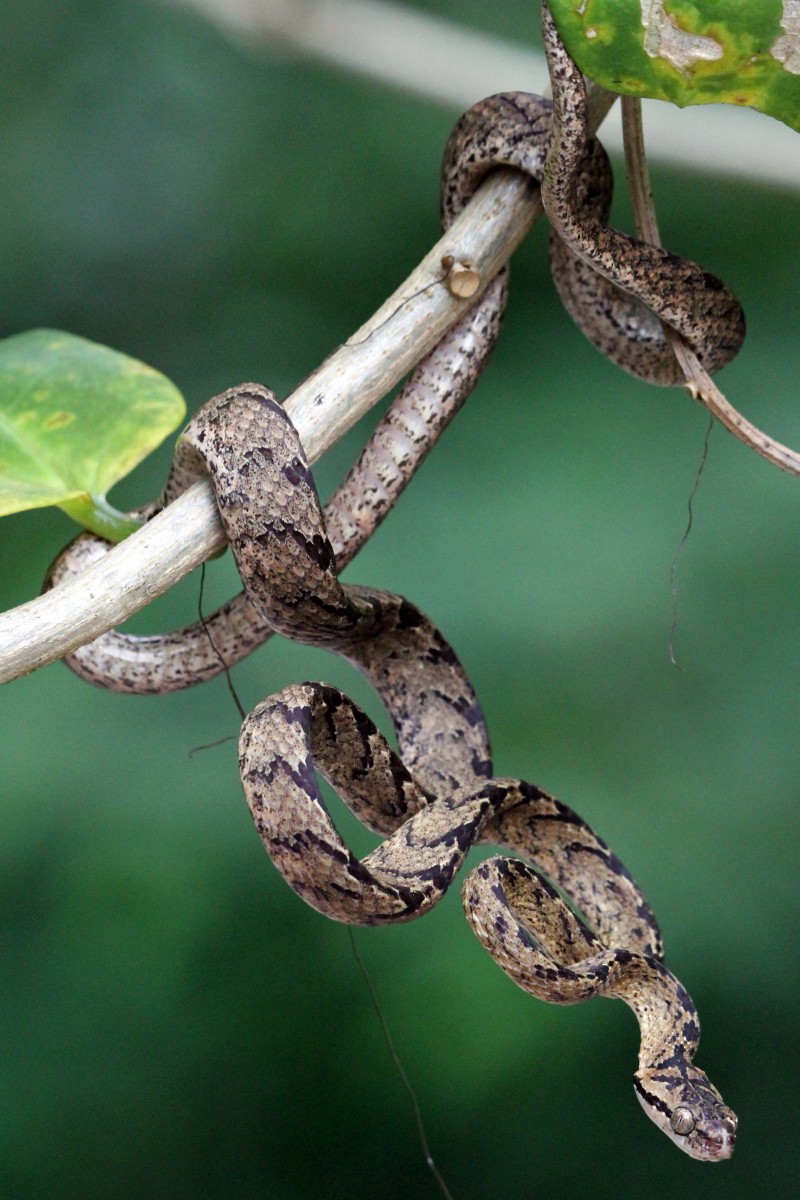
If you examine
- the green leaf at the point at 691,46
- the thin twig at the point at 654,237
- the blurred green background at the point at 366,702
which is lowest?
the blurred green background at the point at 366,702

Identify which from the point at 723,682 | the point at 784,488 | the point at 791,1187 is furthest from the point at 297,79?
the point at 791,1187

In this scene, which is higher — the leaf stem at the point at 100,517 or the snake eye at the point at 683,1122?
the leaf stem at the point at 100,517

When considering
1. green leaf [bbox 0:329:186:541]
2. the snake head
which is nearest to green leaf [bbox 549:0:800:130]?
green leaf [bbox 0:329:186:541]

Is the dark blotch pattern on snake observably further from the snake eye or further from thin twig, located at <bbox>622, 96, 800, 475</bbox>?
thin twig, located at <bbox>622, 96, 800, 475</bbox>

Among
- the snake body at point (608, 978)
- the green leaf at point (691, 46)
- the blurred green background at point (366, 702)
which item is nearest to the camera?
the green leaf at point (691, 46)

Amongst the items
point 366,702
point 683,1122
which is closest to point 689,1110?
point 683,1122

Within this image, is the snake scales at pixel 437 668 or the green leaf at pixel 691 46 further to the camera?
the snake scales at pixel 437 668

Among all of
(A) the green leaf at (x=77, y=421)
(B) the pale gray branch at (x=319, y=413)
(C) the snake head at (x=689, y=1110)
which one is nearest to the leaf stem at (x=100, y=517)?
(A) the green leaf at (x=77, y=421)

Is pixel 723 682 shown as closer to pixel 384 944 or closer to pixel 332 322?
pixel 384 944

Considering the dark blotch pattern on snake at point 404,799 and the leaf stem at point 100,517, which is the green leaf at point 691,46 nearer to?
the dark blotch pattern on snake at point 404,799

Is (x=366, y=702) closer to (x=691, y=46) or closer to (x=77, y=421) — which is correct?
(x=77, y=421)
